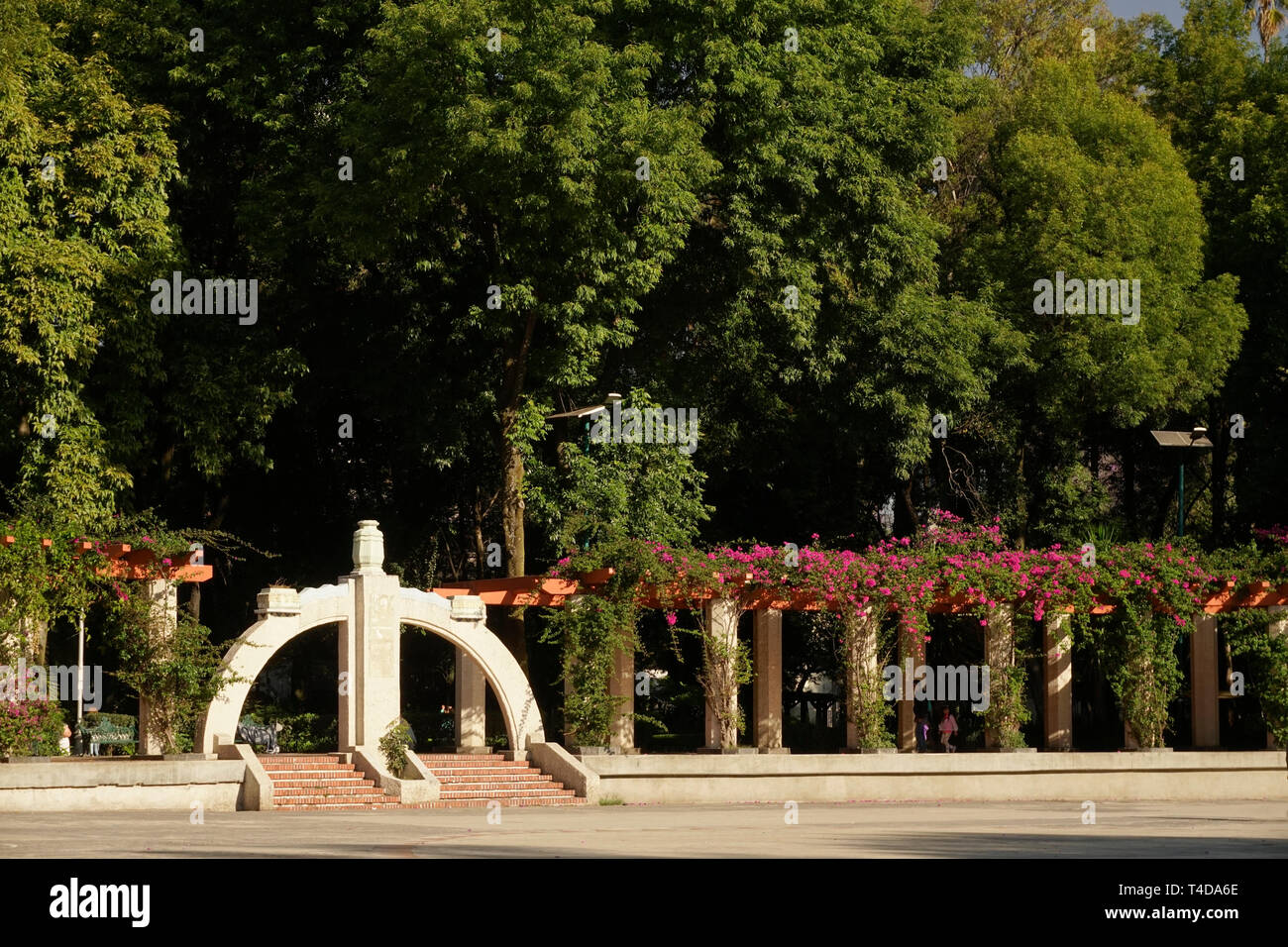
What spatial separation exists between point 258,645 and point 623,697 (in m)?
6.21

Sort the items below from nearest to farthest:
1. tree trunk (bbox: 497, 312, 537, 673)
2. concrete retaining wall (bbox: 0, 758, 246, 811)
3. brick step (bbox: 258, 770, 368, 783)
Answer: concrete retaining wall (bbox: 0, 758, 246, 811)
brick step (bbox: 258, 770, 368, 783)
tree trunk (bbox: 497, 312, 537, 673)

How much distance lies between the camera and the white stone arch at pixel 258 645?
24.9 metres

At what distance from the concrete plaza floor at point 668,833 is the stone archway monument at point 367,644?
7.91 ft

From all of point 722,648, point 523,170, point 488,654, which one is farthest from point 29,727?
point 523,170

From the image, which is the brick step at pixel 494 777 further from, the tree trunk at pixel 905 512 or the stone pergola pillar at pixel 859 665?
the tree trunk at pixel 905 512

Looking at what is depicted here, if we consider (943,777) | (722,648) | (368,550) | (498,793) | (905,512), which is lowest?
(943,777)

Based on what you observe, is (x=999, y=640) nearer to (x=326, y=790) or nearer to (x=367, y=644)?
(x=367, y=644)

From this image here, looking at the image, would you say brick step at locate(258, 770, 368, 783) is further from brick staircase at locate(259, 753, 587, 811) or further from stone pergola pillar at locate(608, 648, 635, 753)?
stone pergola pillar at locate(608, 648, 635, 753)

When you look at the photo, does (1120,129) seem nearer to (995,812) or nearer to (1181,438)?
(1181,438)

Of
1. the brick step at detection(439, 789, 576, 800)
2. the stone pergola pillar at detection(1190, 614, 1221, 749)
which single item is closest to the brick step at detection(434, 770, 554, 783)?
the brick step at detection(439, 789, 576, 800)

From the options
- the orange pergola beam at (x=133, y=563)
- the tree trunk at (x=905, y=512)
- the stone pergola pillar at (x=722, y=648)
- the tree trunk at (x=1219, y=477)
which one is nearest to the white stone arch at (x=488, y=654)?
the stone pergola pillar at (x=722, y=648)

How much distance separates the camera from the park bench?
30141 mm

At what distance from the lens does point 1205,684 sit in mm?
33406

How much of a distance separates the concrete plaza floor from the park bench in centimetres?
786
